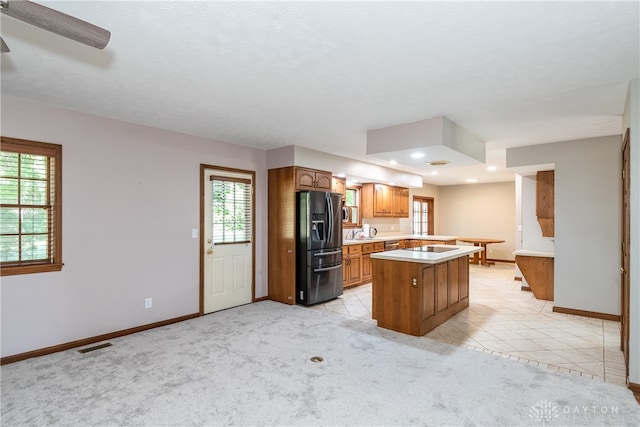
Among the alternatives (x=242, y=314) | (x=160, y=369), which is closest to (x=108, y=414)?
(x=160, y=369)

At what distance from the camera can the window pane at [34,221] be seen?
318 centimetres

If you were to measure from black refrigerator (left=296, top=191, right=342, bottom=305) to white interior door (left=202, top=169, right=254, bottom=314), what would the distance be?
0.81 meters

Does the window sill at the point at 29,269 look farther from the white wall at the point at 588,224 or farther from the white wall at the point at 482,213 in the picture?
the white wall at the point at 482,213

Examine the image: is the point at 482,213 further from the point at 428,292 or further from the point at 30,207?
the point at 30,207

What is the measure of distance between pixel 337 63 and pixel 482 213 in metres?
9.40

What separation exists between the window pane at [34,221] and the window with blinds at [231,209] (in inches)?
74.3

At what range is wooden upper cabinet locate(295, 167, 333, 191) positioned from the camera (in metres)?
5.14

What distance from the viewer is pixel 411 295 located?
3734 mm

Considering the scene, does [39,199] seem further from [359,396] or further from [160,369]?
[359,396]

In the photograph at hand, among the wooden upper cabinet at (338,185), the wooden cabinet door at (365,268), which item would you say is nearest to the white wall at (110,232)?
the wooden upper cabinet at (338,185)

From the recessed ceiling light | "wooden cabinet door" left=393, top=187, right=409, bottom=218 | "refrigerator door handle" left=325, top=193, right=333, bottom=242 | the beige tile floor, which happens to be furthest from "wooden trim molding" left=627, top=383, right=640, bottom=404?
"wooden cabinet door" left=393, top=187, right=409, bottom=218

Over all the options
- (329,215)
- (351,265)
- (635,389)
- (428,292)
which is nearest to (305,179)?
(329,215)

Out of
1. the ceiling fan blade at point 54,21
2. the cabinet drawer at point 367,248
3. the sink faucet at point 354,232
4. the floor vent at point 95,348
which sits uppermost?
the ceiling fan blade at point 54,21

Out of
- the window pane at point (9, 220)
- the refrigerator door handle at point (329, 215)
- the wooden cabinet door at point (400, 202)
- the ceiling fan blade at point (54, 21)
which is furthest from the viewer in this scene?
the wooden cabinet door at point (400, 202)
